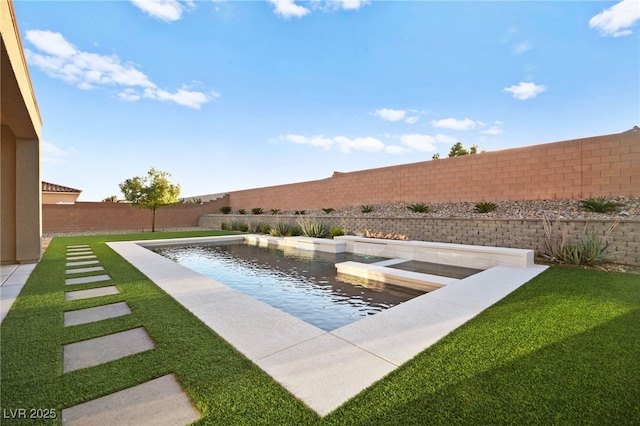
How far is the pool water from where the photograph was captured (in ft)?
12.4

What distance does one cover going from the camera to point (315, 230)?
1167 cm

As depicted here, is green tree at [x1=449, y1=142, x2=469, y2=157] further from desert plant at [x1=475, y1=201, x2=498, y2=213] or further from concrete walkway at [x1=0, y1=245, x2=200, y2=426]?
concrete walkway at [x1=0, y1=245, x2=200, y2=426]

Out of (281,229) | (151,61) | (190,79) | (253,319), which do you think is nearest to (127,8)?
(151,61)

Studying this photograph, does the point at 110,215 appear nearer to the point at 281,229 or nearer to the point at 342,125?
the point at 281,229

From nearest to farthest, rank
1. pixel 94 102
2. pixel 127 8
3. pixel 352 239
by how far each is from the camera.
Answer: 1. pixel 127 8
2. pixel 352 239
3. pixel 94 102

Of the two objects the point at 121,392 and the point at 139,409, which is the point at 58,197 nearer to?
the point at 121,392

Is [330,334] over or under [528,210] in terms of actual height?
under

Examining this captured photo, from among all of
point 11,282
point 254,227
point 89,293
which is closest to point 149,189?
point 254,227

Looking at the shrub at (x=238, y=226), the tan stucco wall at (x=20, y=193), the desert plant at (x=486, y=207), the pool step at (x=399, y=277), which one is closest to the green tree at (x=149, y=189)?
the shrub at (x=238, y=226)

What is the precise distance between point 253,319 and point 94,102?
14.7 m

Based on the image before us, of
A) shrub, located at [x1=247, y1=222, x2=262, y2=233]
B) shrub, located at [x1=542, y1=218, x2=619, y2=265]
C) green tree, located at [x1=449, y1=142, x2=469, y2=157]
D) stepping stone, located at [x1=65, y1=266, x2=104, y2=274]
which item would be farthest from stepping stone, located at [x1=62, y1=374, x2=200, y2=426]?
green tree, located at [x1=449, y1=142, x2=469, y2=157]

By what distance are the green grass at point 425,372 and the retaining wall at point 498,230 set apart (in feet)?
12.1

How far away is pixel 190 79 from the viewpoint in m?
12.7

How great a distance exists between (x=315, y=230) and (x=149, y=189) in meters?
11.5
